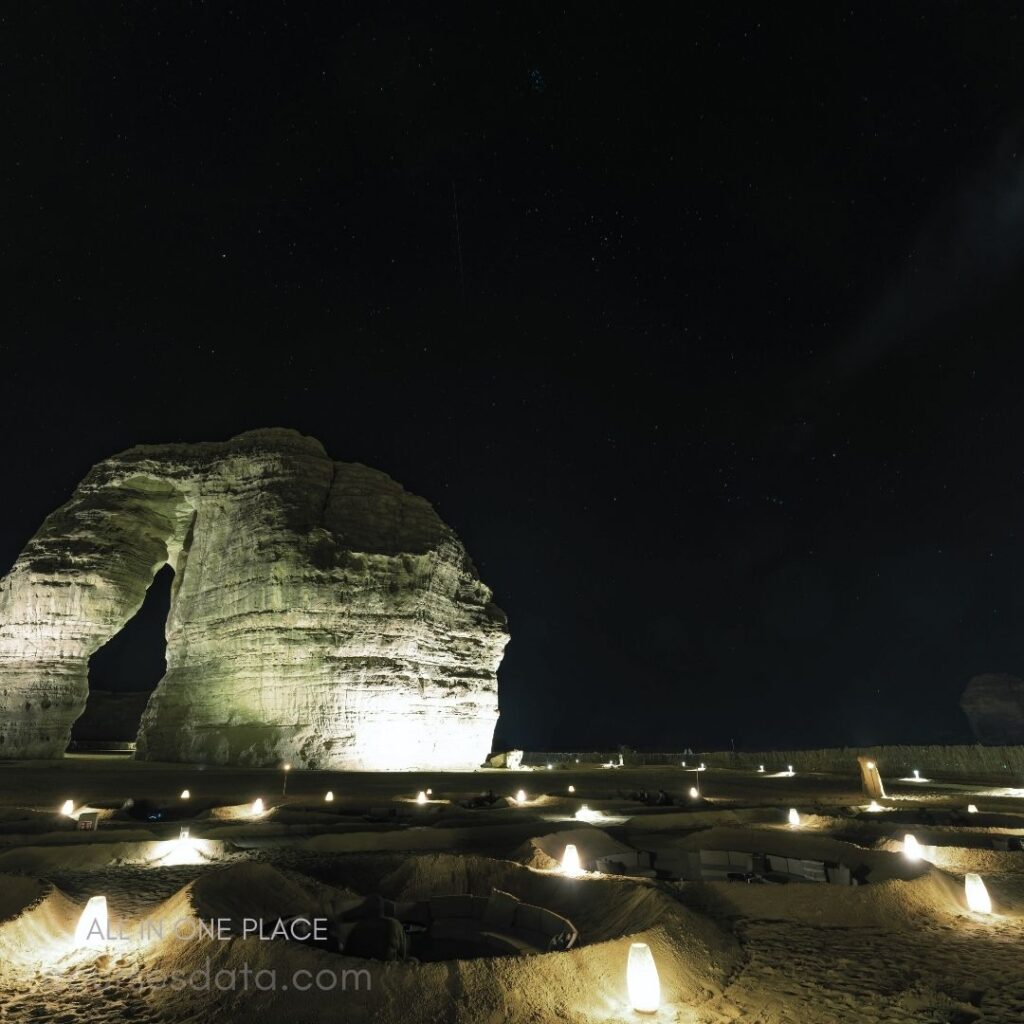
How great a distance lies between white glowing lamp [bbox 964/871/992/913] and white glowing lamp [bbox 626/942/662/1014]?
4.71m

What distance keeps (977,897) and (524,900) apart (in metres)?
4.96

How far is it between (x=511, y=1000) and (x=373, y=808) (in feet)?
38.5

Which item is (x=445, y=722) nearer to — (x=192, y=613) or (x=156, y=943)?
(x=192, y=613)

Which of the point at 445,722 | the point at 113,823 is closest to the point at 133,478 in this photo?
the point at 445,722

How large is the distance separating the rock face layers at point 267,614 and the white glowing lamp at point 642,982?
23.5 meters

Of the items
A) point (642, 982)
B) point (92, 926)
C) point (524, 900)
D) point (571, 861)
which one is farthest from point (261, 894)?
point (642, 982)

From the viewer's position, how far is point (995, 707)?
238 ft

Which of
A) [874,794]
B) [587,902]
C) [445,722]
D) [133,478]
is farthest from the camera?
[133,478]

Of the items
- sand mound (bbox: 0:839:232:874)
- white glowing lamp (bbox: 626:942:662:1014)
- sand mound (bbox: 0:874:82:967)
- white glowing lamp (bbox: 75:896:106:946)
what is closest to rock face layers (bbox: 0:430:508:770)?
sand mound (bbox: 0:839:232:874)

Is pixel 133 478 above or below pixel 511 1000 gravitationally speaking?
above

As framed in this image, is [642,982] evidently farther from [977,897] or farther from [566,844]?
[566,844]

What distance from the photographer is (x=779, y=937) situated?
20.6 ft

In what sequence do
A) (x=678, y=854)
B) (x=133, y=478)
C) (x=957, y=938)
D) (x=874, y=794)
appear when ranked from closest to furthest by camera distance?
(x=957, y=938), (x=678, y=854), (x=874, y=794), (x=133, y=478)

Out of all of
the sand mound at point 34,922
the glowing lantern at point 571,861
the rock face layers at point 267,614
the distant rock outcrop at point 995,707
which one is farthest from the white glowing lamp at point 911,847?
the distant rock outcrop at point 995,707
